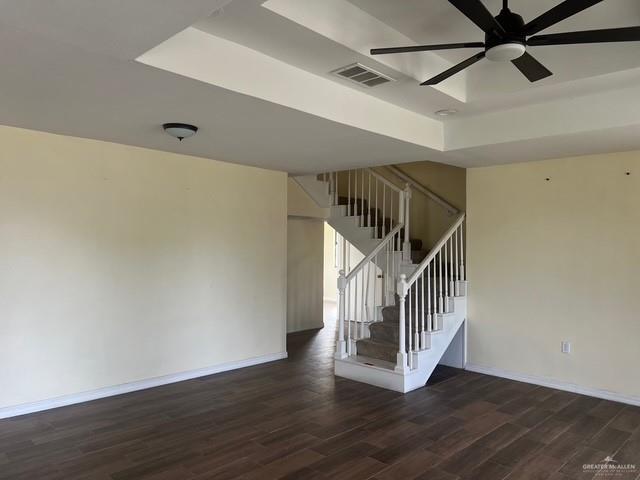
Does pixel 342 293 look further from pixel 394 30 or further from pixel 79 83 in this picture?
pixel 79 83

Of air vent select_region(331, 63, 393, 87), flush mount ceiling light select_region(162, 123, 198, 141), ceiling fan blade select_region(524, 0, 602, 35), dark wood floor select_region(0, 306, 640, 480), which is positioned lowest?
dark wood floor select_region(0, 306, 640, 480)

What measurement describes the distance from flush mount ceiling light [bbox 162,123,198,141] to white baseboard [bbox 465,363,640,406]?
13.6ft

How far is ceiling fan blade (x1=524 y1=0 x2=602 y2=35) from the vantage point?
6.02 feet

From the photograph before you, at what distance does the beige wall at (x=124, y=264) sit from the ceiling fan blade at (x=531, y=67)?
3586 millimetres

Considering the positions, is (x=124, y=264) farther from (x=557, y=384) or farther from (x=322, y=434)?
(x=557, y=384)

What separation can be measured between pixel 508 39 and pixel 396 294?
3.88 meters

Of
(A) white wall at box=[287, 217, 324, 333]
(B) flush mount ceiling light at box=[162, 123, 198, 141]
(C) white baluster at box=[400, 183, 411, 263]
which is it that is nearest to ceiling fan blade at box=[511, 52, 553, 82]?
(B) flush mount ceiling light at box=[162, 123, 198, 141]

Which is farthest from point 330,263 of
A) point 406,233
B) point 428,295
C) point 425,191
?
point 428,295

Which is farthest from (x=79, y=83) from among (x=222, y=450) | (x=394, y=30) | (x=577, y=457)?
(x=577, y=457)

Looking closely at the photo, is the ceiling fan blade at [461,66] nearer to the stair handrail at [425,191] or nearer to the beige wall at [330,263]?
the stair handrail at [425,191]

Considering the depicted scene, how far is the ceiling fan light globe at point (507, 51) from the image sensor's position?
2.18 m

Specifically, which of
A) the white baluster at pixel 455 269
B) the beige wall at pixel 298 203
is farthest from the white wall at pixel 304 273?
the white baluster at pixel 455 269

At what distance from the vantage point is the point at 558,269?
4.88m

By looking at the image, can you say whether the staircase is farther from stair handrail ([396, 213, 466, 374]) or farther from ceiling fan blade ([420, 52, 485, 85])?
ceiling fan blade ([420, 52, 485, 85])
